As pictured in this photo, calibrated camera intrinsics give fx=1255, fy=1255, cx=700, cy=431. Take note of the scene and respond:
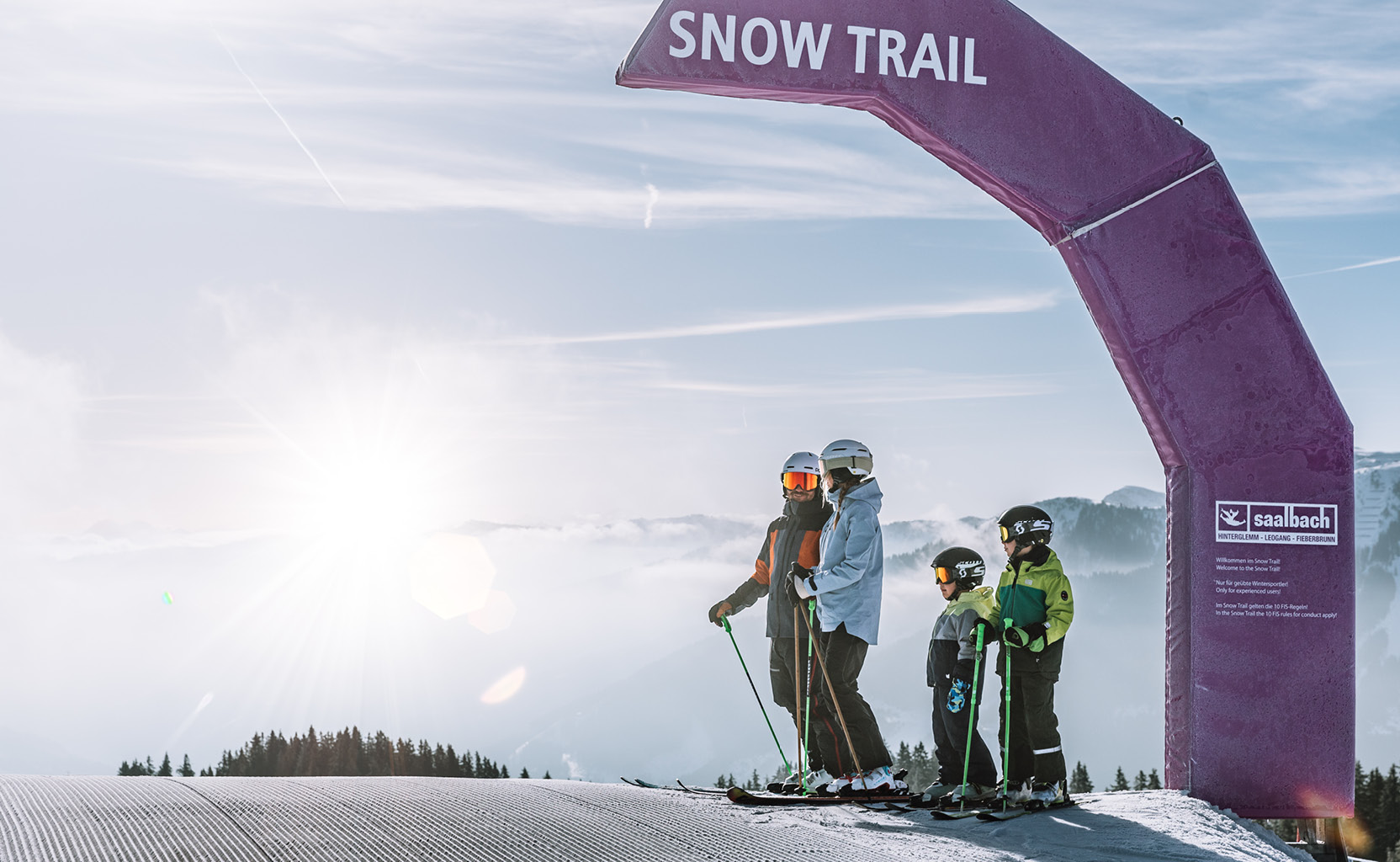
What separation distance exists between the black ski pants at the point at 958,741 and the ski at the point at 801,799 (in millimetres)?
340

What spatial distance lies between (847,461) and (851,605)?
0.86m

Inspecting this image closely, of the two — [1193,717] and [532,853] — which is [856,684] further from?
[532,853]

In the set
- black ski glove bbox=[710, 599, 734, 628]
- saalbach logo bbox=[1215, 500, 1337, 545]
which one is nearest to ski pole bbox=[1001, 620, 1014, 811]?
saalbach logo bbox=[1215, 500, 1337, 545]

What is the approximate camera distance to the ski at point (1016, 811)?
22.7 ft

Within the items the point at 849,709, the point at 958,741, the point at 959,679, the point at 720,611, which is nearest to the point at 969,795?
the point at 958,741

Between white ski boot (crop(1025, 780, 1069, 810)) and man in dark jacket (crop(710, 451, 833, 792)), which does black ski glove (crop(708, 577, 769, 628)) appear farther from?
white ski boot (crop(1025, 780, 1069, 810))

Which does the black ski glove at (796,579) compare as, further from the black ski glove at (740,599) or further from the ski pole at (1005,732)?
the ski pole at (1005,732)

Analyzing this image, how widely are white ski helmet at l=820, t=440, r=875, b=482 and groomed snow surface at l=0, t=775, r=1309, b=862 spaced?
76.6 inches

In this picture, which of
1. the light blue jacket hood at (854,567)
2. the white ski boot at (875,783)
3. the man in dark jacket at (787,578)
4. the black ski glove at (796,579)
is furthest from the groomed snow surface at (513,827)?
the black ski glove at (796,579)

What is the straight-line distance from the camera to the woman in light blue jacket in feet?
24.4

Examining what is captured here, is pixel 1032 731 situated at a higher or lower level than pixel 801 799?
higher

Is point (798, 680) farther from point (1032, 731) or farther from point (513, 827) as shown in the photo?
point (513, 827)

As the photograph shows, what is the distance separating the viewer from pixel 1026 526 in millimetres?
7164

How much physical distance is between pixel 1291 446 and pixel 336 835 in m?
6.01
